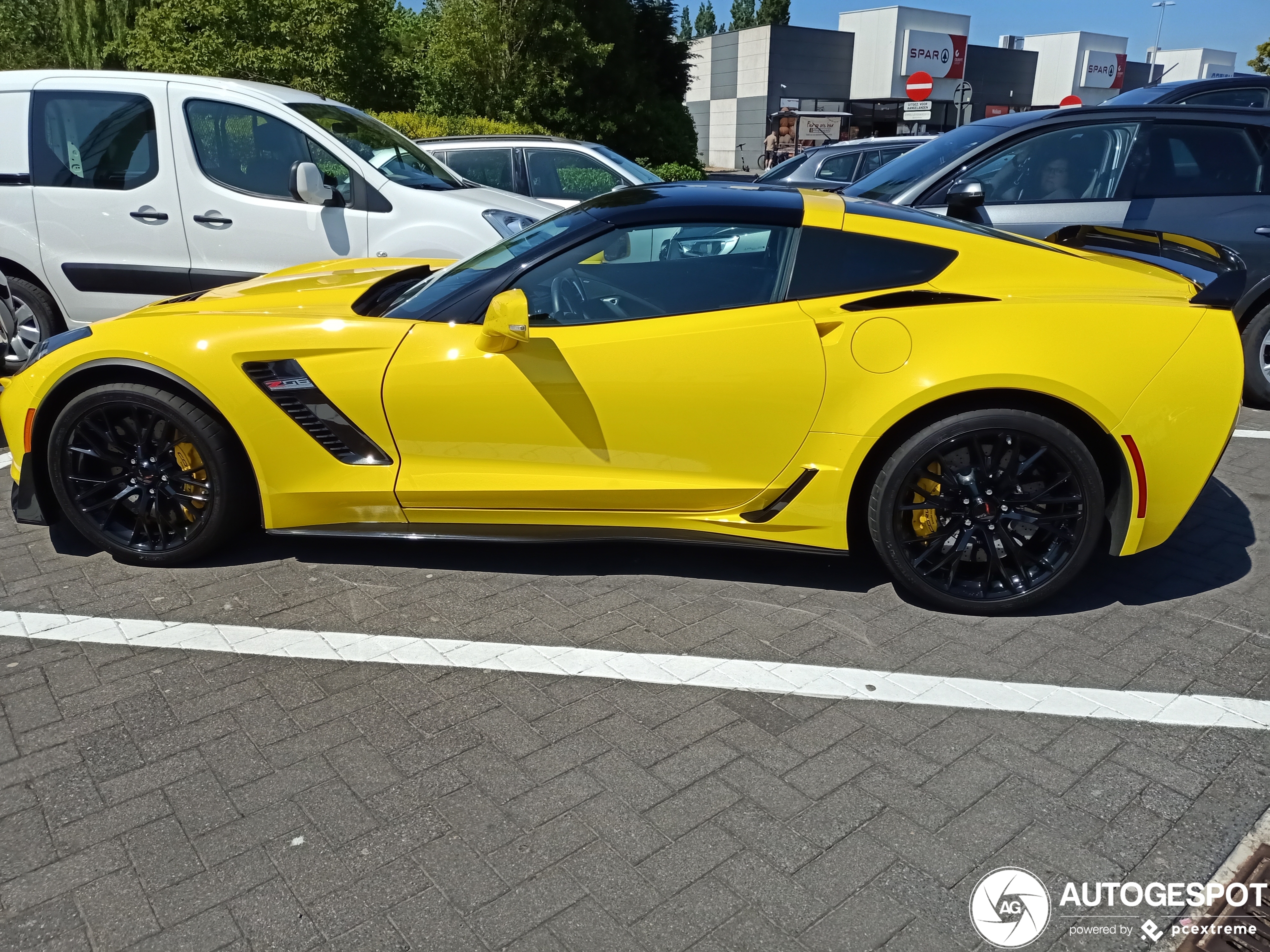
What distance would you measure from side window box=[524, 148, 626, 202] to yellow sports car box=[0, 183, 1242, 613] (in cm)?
633

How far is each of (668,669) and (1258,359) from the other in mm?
5052

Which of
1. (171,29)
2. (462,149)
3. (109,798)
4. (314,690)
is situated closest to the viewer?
(109,798)

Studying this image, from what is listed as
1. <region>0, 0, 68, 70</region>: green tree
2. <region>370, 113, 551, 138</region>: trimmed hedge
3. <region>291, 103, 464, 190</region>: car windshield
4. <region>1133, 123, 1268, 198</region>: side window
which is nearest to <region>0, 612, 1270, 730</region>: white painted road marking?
<region>291, 103, 464, 190</region>: car windshield

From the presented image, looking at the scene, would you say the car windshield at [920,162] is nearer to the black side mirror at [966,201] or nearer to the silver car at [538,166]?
the black side mirror at [966,201]

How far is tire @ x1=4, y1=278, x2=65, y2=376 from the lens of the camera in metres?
6.26

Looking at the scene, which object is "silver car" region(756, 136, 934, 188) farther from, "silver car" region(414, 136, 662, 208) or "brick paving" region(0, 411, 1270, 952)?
"brick paving" region(0, 411, 1270, 952)

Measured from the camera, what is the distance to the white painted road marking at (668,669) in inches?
115

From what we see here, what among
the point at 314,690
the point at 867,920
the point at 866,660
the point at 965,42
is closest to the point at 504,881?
the point at 867,920

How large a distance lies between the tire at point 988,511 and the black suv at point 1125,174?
119 inches

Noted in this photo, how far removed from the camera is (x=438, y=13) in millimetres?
26750

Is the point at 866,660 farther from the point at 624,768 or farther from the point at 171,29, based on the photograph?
the point at 171,29

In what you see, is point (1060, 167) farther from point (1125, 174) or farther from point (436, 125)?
point (436, 125)

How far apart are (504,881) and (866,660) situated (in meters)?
1.47

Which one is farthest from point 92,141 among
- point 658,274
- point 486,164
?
point 658,274
